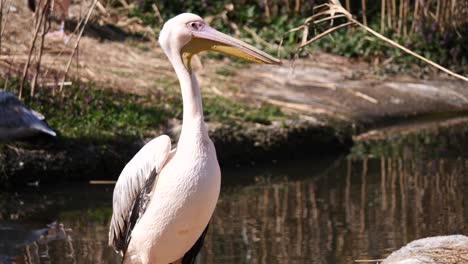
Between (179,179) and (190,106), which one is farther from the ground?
(190,106)

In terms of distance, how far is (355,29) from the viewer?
46.0 feet

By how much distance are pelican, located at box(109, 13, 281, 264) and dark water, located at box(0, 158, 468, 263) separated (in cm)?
114

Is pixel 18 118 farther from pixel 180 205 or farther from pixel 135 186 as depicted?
pixel 180 205

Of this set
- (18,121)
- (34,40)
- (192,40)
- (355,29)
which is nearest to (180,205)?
(192,40)

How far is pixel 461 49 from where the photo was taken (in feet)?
45.3

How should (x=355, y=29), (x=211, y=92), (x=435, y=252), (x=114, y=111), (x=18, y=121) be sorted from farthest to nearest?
(x=355, y=29) → (x=211, y=92) → (x=114, y=111) → (x=18, y=121) → (x=435, y=252)

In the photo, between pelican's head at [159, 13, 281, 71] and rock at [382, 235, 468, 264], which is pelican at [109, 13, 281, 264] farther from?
rock at [382, 235, 468, 264]

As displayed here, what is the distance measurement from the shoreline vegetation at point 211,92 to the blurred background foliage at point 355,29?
2 centimetres

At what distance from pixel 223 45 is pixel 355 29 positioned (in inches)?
357

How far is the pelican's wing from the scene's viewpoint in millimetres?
5109

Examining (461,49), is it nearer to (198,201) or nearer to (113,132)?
(113,132)

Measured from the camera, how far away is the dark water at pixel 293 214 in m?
6.56

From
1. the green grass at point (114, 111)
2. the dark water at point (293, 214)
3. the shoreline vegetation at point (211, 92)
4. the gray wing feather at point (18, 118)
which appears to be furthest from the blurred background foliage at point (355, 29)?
the gray wing feather at point (18, 118)

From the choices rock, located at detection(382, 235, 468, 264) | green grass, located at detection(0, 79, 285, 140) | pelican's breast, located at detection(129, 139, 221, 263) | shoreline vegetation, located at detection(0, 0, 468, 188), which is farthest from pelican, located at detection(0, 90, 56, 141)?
rock, located at detection(382, 235, 468, 264)
